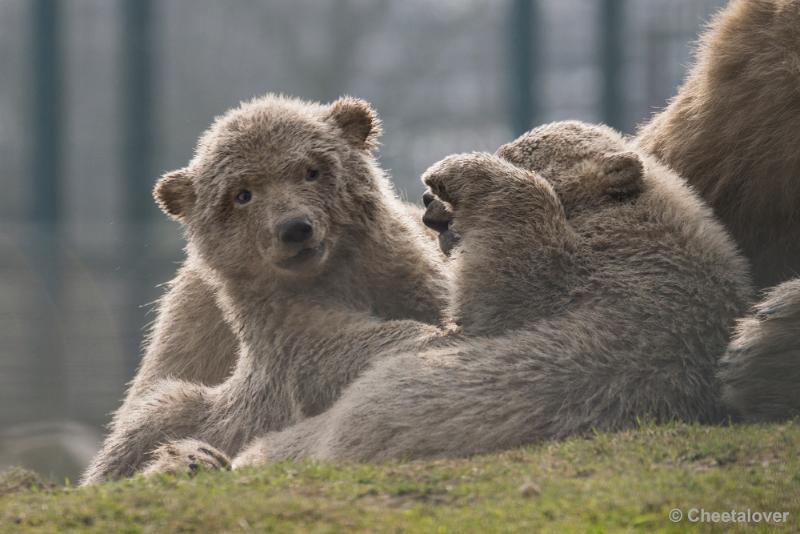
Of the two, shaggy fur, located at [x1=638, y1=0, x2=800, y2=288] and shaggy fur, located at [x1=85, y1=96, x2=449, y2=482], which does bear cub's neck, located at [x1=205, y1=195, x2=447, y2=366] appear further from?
shaggy fur, located at [x1=638, y1=0, x2=800, y2=288]

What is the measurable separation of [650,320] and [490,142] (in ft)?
21.2

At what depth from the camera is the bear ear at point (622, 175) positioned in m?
4.73

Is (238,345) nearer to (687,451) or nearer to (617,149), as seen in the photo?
(617,149)

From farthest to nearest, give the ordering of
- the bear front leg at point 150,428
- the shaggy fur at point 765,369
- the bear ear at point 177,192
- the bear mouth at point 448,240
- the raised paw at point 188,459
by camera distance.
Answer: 1. the bear ear at point 177,192
2. the bear front leg at point 150,428
3. the bear mouth at point 448,240
4. the raised paw at point 188,459
5. the shaggy fur at point 765,369

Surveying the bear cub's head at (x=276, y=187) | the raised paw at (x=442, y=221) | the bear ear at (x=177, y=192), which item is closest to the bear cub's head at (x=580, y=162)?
the raised paw at (x=442, y=221)

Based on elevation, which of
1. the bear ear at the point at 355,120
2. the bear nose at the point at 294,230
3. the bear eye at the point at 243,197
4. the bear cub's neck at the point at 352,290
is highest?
the bear ear at the point at 355,120

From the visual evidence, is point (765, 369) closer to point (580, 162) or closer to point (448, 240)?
point (580, 162)

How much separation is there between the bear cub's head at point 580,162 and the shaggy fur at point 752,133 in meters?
0.47

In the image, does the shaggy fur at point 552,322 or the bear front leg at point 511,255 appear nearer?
the shaggy fur at point 552,322

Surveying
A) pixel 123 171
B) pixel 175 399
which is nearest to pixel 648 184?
pixel 175 399

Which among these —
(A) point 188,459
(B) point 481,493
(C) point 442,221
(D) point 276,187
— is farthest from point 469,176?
(B) point 481,493

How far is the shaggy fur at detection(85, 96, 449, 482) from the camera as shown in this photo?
475cm

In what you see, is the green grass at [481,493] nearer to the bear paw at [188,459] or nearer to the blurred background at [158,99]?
the bear paw at [188,459]

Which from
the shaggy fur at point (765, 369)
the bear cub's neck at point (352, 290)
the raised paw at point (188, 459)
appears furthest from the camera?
the bear cub's neck at point (352, 290)
